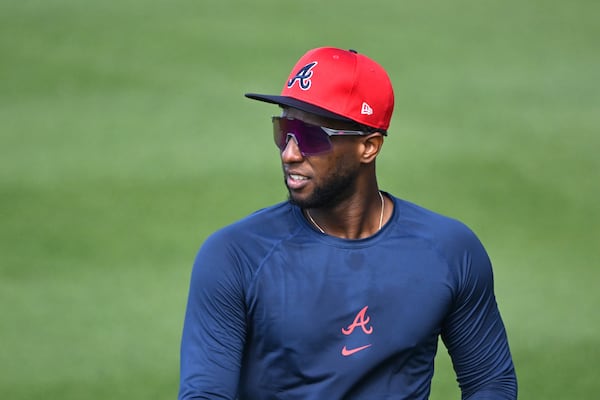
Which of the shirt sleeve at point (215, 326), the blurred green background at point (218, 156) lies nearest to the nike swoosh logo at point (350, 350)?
the shirt sleeve at point (215, 326)

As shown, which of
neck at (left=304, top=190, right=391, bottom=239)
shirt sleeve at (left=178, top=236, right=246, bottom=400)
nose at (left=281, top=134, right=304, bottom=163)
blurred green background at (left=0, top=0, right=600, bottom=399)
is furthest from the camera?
blurred green background at (left=0, top=0, right=600, bottom=399)

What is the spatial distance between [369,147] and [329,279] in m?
0.46

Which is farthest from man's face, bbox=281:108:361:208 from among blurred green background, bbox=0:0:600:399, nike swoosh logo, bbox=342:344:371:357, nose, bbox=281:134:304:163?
blurred green background, bbox=0:0:600:399

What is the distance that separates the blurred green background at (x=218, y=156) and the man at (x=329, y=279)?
2.29m

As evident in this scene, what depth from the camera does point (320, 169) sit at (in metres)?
3.66

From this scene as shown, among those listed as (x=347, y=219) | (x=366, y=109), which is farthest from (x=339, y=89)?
(x=347, y=219)

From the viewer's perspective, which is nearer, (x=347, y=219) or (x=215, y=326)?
(x=215, y=326)

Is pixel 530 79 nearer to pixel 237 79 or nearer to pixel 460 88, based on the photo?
pixel 460 88

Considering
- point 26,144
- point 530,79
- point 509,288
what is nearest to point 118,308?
point 26,144

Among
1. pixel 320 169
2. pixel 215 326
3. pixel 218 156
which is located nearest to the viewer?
pixel 215 326

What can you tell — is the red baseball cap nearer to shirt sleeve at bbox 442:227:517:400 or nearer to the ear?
the ear

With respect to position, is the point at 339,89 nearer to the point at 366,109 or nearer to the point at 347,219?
the point at 366,109

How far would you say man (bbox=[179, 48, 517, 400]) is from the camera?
11.7 ft

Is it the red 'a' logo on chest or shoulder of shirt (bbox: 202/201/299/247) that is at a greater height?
shoulder of shirt (bbox: 202/201/299/247)
